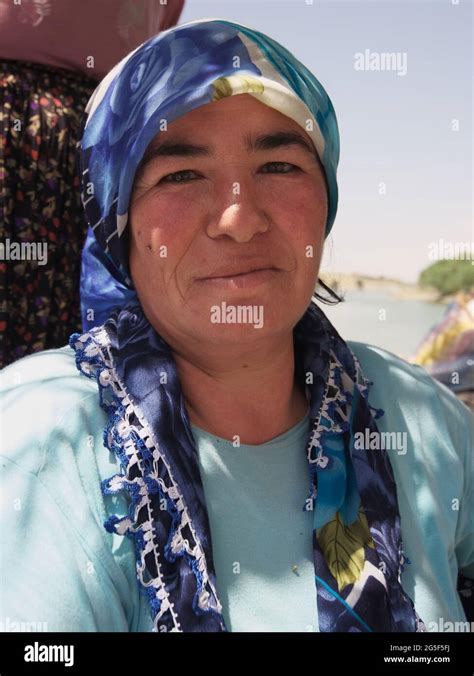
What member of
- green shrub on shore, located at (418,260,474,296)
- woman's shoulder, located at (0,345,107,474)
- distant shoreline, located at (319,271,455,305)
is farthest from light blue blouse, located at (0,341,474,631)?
green shrub on shore, located at (418,260,474,296)

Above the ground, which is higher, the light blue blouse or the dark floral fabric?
the dark floral fabric

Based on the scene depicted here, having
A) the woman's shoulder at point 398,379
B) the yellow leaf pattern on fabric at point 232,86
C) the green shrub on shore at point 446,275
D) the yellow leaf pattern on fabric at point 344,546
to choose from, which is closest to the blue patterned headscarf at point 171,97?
the yellow leaf pattern on fabric at point 232,86

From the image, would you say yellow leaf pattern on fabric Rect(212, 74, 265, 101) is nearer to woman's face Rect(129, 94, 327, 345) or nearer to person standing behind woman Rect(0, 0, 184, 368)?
woman's face Rect(129, 94, 327, 345)

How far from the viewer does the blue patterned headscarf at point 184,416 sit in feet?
4.36

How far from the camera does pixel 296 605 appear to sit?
1.40 metres

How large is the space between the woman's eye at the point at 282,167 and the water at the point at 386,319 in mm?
3987

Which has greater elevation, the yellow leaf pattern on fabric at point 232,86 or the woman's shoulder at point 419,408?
the yellow leaf pattern on fabric at point 232,86

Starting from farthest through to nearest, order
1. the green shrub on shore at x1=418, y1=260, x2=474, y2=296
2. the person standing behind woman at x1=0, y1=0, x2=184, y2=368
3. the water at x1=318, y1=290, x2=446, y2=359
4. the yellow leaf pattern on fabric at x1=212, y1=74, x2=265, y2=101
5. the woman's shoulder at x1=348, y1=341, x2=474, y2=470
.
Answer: the green shrub on shore at x1=418, y1=260, x2=474, y2=296 → the water at x1=318, y1=290, x2=446, y2=359 → the person standing behind woman at x1=0, y1=0, x2=184, y2=368 → the woman's shoulder at x1=348, y1=341, x2=474, y2=470 → the yellow leaf pattern on fabric at x1=212, y1=74, x2=265, y2=101

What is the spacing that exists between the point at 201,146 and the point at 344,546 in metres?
0.78

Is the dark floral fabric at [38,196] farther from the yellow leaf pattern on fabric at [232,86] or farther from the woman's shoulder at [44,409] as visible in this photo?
the yellow leaf pattern on fabric at [232,86]

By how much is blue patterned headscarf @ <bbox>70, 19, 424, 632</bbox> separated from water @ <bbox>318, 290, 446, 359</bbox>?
3.92m

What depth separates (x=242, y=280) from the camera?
146cm

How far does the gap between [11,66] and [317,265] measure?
41.7 inches

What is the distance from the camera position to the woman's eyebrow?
4.79ft
